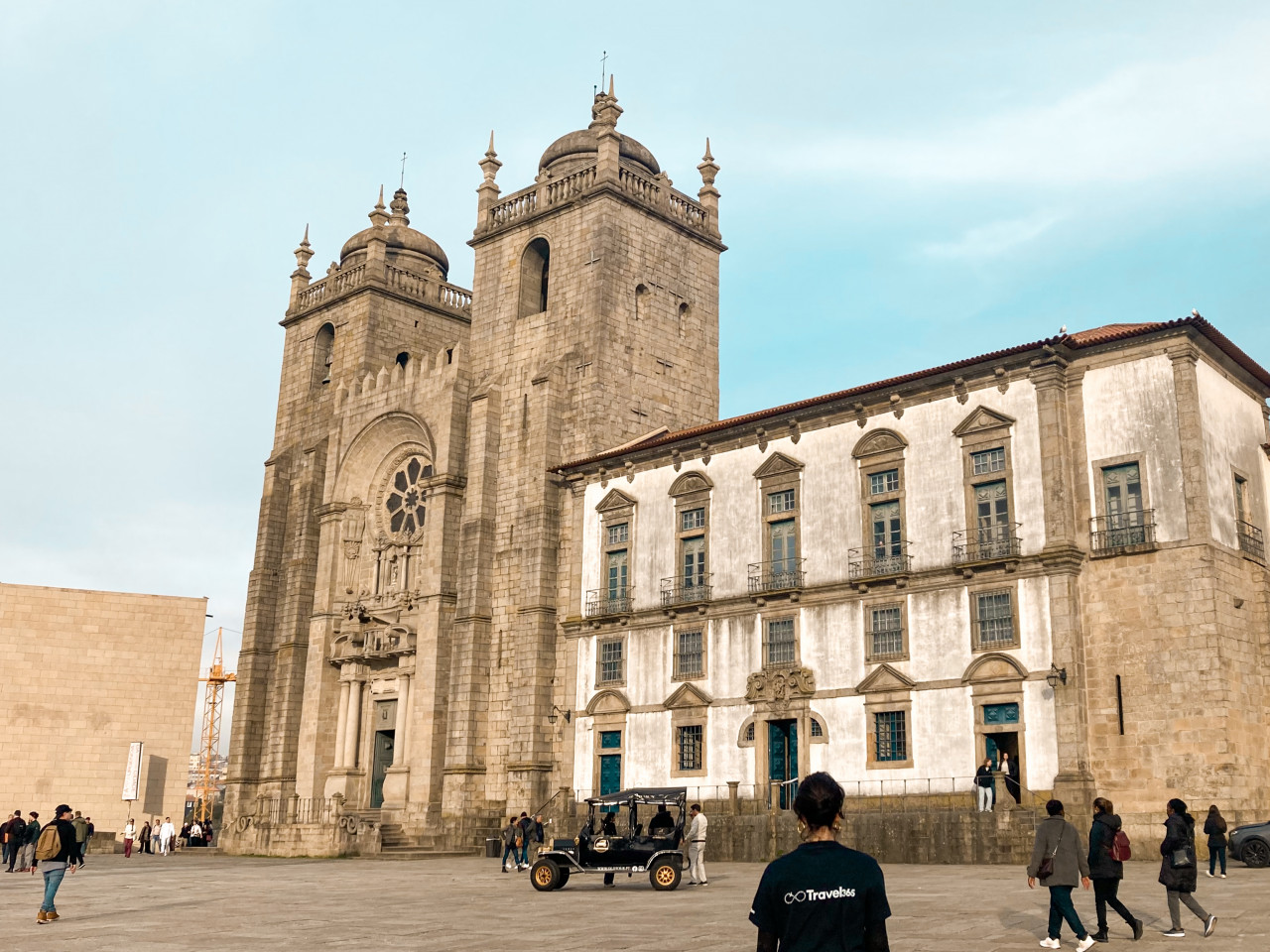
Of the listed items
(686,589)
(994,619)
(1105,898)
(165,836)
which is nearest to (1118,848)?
(1105,898)

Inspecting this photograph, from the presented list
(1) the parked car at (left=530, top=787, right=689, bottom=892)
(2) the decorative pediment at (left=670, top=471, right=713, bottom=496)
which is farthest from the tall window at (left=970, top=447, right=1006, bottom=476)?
(1) the parked car at (left=530, top=787, right=689, bottom=892)

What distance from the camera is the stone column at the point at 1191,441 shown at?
87.8ft

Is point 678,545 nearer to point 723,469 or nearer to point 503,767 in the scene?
point 723,469

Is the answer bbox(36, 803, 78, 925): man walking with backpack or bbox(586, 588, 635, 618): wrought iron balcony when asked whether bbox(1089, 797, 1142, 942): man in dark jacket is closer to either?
bbox(36, 803, 78, 925): man walking with backpack

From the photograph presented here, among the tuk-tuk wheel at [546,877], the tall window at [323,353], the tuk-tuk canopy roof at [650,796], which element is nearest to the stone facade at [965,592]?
the tuk-tuk canopy roof at [650,796]

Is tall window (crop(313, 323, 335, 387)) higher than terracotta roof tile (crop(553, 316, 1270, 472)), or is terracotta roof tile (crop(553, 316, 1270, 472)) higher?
tall window (crop(313, 323, 335, 387))

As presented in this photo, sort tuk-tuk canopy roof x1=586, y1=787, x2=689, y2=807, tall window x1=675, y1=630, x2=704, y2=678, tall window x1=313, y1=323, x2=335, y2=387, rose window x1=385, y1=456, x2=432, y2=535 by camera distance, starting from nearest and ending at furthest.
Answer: tuk-tuk canopy roof x1=586, y1=787, x2=689, y2=807
tall window x1=675, y1=630, x2=704, y2=678
rose window x1=385, y1=456, x2=432, y2=535
tall window x1=313, y1=323, x2=335, y2=387

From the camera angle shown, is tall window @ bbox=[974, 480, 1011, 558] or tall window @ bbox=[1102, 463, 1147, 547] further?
tall window @ bbox=[974, 480, 1011, 558]

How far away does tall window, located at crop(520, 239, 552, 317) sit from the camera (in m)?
44.2

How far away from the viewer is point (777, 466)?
112 feet

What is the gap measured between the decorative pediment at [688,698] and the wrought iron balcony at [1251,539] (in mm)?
13841

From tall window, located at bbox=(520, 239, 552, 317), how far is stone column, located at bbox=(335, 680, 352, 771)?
14961 millimetres

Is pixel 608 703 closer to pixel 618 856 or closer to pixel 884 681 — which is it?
pixel 884 681

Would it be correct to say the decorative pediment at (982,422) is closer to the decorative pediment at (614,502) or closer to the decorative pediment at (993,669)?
the decorative pediment at (993,669)
